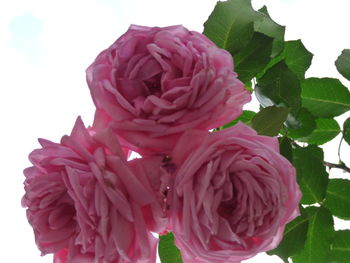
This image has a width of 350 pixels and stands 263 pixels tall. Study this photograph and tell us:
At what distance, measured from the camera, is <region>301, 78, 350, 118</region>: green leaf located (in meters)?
0.75

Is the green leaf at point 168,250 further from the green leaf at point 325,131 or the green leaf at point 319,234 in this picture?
the green leaf at point 325,131

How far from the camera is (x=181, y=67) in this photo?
1.57 ft

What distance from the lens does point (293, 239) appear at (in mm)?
647

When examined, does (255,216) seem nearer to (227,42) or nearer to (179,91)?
(179,91)

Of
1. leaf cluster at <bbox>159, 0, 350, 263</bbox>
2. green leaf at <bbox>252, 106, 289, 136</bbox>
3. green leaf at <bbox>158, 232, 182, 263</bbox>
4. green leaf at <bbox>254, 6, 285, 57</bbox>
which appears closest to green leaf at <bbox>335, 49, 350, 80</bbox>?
leaf cluster at <bbox>159, 0, 350, 263</bbox>

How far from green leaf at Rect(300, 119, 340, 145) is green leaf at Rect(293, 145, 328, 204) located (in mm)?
99

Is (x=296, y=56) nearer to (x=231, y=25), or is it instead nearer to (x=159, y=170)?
(x=231, y=25)

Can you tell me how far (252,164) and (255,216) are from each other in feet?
0.15

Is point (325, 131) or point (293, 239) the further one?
point (325, 131)

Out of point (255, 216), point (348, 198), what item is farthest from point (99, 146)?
point (348, 198)

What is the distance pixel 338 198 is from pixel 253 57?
0.24 metres

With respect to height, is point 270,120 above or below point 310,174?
above

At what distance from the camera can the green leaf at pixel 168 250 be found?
0.63m

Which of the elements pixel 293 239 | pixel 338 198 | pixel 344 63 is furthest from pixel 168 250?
pixel 344 63
